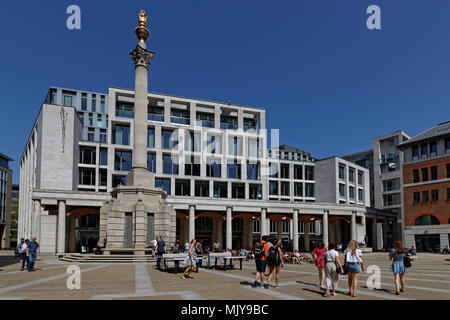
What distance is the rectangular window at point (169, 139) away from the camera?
59.7m

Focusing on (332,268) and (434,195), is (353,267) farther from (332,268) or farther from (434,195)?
(434,195)

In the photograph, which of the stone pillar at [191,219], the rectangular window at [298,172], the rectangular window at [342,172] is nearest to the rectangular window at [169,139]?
the stone pillar at [191,219]

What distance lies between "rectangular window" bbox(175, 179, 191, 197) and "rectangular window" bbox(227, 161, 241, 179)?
7.24 metres

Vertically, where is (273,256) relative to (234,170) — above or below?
below

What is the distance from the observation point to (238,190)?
6284 centimetres

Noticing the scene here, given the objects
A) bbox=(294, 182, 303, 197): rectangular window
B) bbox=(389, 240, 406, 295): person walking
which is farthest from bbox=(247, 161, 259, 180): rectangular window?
bbox=(389, 240, 406, 295): person walking

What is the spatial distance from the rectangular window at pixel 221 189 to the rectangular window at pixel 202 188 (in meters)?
1.52

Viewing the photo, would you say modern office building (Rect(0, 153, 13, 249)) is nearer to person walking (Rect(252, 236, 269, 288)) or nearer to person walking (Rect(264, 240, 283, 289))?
person walking (Rect(252, 236, 269, 288))

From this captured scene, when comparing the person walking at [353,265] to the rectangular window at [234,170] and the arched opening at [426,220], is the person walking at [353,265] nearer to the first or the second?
the arched opening at [426,220]

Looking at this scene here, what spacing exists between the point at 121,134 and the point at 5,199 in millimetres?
51022

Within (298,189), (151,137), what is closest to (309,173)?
(298,189)

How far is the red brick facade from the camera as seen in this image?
2057 inches
